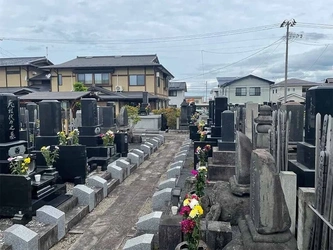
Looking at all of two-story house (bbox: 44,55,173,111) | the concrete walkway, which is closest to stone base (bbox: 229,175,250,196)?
the concrete walkway

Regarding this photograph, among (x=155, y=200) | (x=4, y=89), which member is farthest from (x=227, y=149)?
(x=4, y=89)

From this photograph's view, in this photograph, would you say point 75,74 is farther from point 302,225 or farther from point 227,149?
point 302,225

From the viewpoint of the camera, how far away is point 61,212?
18.8 ft

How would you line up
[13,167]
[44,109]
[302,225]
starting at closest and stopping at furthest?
[302,225] < [13,167] < [44,109]

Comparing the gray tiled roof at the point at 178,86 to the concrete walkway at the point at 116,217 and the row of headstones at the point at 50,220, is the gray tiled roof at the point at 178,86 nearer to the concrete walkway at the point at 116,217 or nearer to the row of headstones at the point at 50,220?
the concrete walkway at the point at 116,217

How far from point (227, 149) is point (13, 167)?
18.6 feet

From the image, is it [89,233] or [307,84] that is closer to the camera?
[89,233]

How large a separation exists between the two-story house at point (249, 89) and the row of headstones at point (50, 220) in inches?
1429

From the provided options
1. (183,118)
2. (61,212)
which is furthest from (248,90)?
(61,212)

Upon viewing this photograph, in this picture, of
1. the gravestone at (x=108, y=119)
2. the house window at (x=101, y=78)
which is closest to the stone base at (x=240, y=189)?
the gravestone at (x=108, y=119)

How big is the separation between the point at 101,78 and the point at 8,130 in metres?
25.7

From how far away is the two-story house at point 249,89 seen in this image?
41.1 meters

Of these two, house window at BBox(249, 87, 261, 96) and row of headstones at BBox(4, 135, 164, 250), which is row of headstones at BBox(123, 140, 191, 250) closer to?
row of headstones at BBox(4, 135, 164, 250)

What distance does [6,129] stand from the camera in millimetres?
6488
